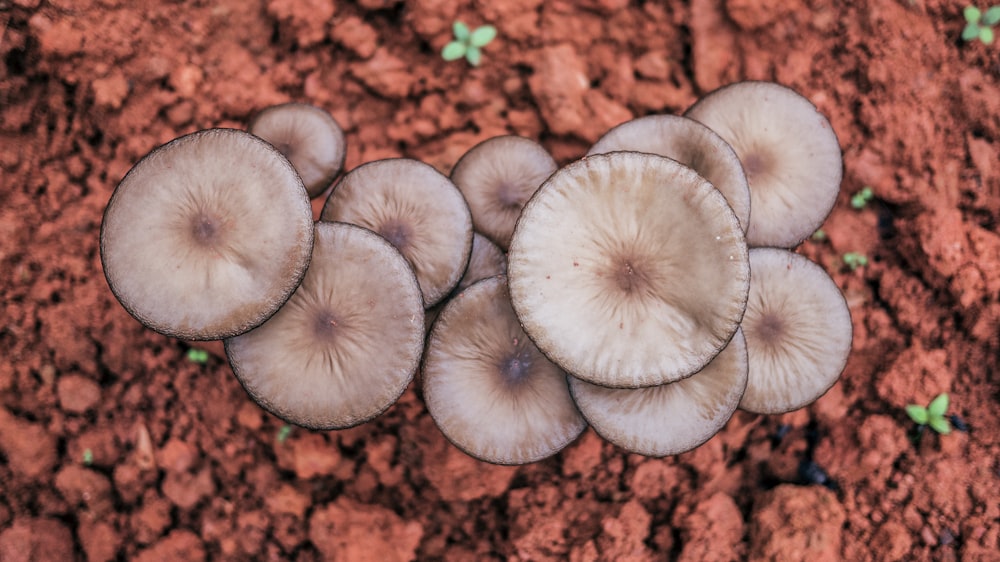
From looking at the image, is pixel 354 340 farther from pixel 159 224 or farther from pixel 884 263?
pixel 884 263

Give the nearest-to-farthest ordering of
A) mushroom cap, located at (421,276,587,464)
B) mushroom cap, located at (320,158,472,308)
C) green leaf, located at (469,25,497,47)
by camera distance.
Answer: mushroom cap, located at (421,276,587,464) → mushroom cap, located at (320,158,472,308) → green leaf, located at (469,25,497,47)

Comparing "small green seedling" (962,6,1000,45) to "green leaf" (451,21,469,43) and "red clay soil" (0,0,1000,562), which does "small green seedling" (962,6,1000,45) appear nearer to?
"red clay soil" (0,0,1000,562)

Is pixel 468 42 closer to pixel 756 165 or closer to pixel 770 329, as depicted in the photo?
pixel 756 165

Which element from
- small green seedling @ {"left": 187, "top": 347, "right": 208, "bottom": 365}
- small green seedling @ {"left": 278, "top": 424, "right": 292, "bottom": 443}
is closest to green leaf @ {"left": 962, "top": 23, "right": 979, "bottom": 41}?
small green seedling @ {"left": 278, "top": 424, "right": 292, "bottom": 443}

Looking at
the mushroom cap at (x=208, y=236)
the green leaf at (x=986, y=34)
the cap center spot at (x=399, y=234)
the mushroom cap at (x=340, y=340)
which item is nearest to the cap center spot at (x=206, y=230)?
the mushroom cap at (x=208, y=236)

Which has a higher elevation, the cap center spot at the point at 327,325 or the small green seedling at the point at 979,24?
the cap center spot at the point at 327,325

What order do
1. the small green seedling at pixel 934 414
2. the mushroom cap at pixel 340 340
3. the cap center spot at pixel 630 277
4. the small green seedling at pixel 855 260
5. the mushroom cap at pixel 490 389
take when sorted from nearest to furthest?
the cap center spot at pixel 630 277
the mushroom cap at pixel 340 340
the mushroom cap at pixel 490 389
the small green seedling at pixel 934 414
the small green seedling at pixel 855 260

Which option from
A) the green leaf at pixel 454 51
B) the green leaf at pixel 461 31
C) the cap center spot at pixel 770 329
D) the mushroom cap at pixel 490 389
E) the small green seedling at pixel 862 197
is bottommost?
the small green seedling at pixel 862 197

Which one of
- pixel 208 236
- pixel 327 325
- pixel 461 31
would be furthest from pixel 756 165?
pixel 208 236

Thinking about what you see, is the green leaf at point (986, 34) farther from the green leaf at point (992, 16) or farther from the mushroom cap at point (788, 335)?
the mushroom cap at point (788, 335)
